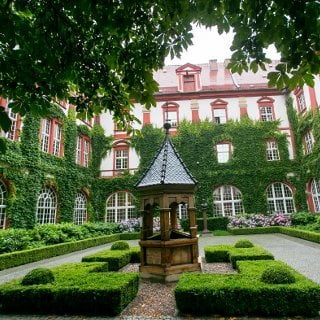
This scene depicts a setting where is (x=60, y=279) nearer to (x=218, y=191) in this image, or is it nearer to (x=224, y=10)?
(x=224, y=10)

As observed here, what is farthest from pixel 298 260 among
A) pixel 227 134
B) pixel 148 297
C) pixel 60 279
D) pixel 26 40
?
pixel 227 134

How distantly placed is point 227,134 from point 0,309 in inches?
857

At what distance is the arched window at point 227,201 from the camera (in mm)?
23406

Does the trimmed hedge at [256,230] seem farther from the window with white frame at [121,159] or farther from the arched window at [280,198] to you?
the window with white frame at [121,159]

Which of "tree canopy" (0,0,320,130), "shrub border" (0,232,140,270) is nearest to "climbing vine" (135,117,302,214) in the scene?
"shrub border" (0,232,140,270)

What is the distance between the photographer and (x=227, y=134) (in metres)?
24.5

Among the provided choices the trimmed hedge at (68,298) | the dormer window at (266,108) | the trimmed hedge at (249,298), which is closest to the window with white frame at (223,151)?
the dormer window at (266,108)

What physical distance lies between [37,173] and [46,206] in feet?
8.60

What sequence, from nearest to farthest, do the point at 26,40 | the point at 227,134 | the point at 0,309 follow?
the point at 26,40, the point at 0,309, the point at 227,134

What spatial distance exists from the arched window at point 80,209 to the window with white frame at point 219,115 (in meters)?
13.7

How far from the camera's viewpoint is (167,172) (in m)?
8.00

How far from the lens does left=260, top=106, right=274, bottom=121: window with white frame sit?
25203 mm

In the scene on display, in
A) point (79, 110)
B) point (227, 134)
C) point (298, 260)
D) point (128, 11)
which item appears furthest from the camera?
point (227, 134)

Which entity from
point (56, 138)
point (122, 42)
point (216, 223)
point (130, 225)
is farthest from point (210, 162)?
point (122, 42)
